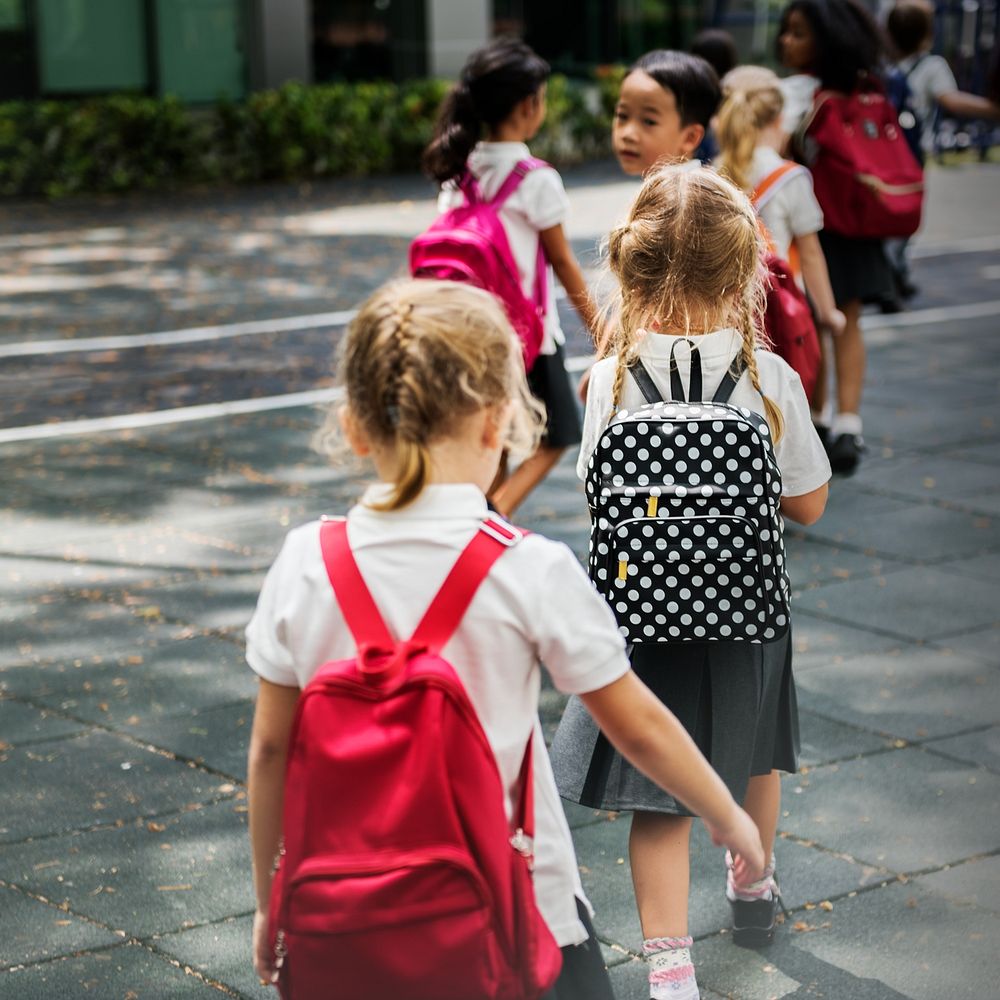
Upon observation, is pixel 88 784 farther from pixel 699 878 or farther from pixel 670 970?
pixel 670 970

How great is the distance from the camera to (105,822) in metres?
4.18

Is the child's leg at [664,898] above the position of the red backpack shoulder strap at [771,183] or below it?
below

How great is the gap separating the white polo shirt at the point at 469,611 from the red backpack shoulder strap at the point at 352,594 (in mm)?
14

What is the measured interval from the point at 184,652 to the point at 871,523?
2.91 metres

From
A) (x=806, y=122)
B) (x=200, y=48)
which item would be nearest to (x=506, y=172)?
(x=806, y=122)

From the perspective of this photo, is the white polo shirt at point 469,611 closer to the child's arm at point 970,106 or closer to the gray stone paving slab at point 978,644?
the gray stone paving slab at point 978,644

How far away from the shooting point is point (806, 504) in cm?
321

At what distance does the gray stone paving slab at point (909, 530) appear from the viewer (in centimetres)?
651

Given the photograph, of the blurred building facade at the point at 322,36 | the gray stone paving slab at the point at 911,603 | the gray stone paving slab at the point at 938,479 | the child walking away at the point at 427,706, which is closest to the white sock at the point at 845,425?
the gray stone paving slab at the point at 938,479

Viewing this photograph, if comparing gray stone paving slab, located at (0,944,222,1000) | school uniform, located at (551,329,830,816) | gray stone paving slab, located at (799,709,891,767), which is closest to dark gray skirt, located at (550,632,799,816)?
school uniform, located at (551,329,830,816)

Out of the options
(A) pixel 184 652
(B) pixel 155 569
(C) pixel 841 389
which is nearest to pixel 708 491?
(A) pixel 184 652

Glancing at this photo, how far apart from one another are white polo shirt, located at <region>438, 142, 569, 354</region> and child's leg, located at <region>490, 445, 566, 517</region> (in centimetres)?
75

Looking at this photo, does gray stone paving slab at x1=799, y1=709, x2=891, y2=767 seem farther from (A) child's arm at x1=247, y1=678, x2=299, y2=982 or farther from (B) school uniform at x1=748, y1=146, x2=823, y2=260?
(A) child's arm at x1=247, y1=678, x2=299, y2=982

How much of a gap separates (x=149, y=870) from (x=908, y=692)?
2.29 metres
